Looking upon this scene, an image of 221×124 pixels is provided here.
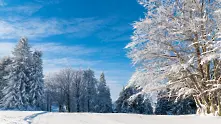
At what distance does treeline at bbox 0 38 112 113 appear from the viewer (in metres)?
35.3

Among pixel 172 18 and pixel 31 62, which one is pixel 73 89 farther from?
pixel 172 18

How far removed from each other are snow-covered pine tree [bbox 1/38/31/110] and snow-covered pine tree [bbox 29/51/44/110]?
84 centimetres

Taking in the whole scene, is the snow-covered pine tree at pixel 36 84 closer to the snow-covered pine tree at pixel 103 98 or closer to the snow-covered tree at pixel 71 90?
the snow-covered tree at pixel 71 90

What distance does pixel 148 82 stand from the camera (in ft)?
47.1

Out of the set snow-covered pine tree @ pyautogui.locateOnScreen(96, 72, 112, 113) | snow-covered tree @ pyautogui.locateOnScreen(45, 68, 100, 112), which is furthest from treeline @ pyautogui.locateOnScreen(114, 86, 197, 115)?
snow-covered tree @ pyautogui.locateOnScreen(45, 68, 100, 112)

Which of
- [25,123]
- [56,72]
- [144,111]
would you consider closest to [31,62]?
[56,72]

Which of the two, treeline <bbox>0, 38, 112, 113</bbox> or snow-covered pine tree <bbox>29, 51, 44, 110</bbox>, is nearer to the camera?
treeline <bbox>0, 38, 112, 113</bbox>

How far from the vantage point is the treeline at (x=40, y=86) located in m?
35.3

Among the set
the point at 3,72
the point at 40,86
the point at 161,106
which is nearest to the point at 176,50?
the point at 40,86

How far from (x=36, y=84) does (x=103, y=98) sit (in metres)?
20.4

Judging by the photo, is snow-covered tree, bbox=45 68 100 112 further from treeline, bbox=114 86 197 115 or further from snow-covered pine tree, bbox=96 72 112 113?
treeline, bbox=114 86 197 115

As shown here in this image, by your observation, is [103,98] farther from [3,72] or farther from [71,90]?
[3,72]

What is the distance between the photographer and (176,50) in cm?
1401

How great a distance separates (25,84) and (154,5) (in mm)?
26630
